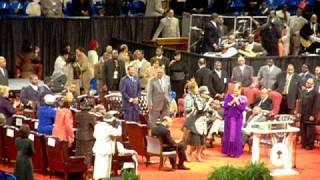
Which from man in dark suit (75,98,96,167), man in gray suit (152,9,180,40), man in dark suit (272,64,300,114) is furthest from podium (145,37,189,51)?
man in dark suit (75,98,96,167)

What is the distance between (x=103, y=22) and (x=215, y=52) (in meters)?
3.79

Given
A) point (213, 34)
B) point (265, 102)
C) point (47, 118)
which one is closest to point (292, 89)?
point (265, 102)

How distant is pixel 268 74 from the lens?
2578 centimetres

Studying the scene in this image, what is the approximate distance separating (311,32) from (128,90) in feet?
30.8

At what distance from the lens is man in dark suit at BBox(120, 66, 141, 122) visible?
2292cm

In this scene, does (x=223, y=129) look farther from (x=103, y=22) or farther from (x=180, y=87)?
(x=103, y=22)

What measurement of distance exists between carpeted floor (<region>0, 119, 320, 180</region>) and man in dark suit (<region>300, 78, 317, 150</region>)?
0.77 ft

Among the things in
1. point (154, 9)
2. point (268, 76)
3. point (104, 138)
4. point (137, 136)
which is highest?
point (154, 9)

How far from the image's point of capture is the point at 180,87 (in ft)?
89.2

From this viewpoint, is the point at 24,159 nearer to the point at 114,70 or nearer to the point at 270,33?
the point at 114,70

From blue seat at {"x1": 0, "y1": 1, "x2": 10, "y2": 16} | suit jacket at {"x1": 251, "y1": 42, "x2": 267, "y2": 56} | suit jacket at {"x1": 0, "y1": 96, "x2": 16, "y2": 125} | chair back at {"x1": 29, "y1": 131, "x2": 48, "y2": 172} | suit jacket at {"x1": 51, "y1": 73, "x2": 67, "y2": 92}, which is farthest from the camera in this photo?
blue seat at {"x1": 0, "y1": 1, "x2": 10, "y2": 16}

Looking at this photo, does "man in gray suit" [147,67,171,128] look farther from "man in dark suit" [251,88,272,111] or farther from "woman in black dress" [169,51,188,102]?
"woman in black dress" [169,51,188,102]

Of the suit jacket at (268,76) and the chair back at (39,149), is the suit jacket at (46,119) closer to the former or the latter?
the chair back at (39,149)

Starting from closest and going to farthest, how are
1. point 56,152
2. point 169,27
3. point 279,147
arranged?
point 56,152 → point 279,147 → point 169,27
